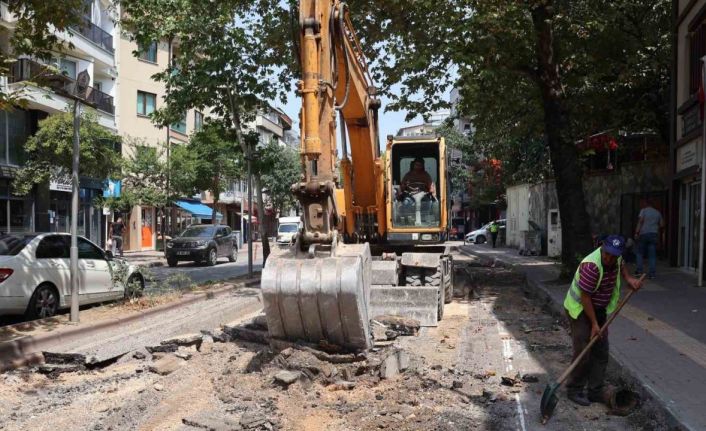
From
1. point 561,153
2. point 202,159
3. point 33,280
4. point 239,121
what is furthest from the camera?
point 202,159

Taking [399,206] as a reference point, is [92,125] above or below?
above

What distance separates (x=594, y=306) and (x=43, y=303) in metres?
8.38

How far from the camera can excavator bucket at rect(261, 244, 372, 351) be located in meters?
6.57

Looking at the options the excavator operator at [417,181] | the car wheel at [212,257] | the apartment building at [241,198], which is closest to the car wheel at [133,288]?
the excavator operator at [417,181]

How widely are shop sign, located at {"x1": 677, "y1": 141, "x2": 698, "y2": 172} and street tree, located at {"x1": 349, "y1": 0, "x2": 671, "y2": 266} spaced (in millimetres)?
2271

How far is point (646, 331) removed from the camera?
8.41 meters

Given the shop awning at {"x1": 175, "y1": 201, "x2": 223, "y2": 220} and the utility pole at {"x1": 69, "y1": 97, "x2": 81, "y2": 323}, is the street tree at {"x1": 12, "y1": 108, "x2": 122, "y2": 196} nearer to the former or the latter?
the utility pole at {"x1": 69, "y1": 97, "x2": 81, "y2": 323}

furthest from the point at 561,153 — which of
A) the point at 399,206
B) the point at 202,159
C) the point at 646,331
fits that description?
the point at 202,159

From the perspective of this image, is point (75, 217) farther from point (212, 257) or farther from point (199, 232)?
point (199, 232)

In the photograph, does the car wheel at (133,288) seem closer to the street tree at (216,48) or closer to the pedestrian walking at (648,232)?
the street tree at (216,48)

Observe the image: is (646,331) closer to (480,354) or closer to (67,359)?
(480,354)

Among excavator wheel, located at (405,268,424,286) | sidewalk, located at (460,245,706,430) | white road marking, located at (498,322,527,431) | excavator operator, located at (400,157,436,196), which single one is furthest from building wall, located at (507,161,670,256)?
white road marking, located at (498,322,527,431)

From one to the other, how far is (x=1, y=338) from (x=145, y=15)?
9.77 metres

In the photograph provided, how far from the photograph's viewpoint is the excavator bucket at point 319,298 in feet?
21.6
